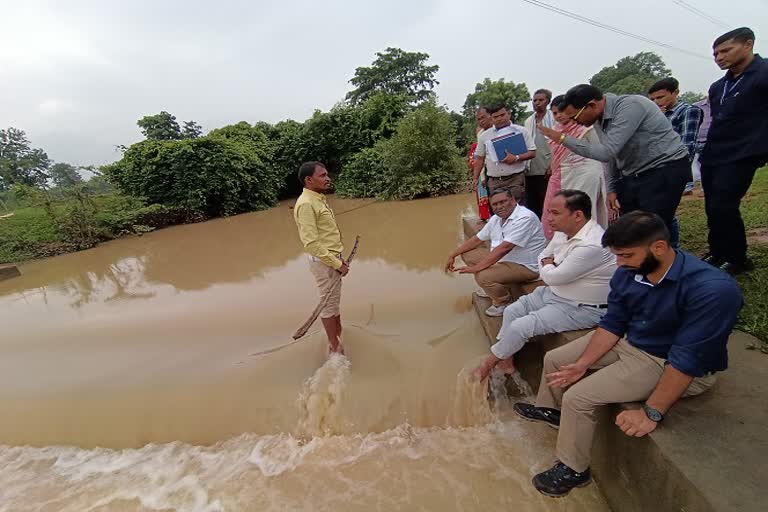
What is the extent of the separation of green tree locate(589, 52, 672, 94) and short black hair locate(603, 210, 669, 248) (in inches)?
1610

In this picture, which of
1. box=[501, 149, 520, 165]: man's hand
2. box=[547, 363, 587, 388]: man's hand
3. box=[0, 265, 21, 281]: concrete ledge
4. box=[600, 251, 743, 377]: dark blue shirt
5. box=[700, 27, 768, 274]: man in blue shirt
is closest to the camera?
box=[600, 251, 743, 377]: dark blue shirt

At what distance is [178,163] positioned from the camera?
480 inches

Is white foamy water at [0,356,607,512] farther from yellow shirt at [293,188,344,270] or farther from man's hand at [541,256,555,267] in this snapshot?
yellow shirt at [293,188,344,270]

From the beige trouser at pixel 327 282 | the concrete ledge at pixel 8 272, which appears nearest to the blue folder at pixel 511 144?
the beige trouser at pixel 327 282

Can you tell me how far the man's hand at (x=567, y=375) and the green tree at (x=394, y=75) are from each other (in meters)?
30.5

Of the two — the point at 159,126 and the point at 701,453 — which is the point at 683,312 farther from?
the point at 159,126

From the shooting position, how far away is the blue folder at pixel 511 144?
3.99m

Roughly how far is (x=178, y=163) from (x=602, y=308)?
13.1 metres

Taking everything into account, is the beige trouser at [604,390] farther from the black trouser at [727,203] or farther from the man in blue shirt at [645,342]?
the black trouser at [727,203]

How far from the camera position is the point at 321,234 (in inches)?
124

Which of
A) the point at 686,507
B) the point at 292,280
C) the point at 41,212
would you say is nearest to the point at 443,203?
the point at 292,280

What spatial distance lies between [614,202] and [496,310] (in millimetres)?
1278

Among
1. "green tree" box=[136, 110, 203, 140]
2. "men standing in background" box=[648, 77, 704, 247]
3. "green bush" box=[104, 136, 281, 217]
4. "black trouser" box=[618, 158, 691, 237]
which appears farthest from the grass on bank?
"green tree" box=[136, 110, 203, 140]

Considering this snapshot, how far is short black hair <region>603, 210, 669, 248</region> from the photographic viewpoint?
5.26 ft
